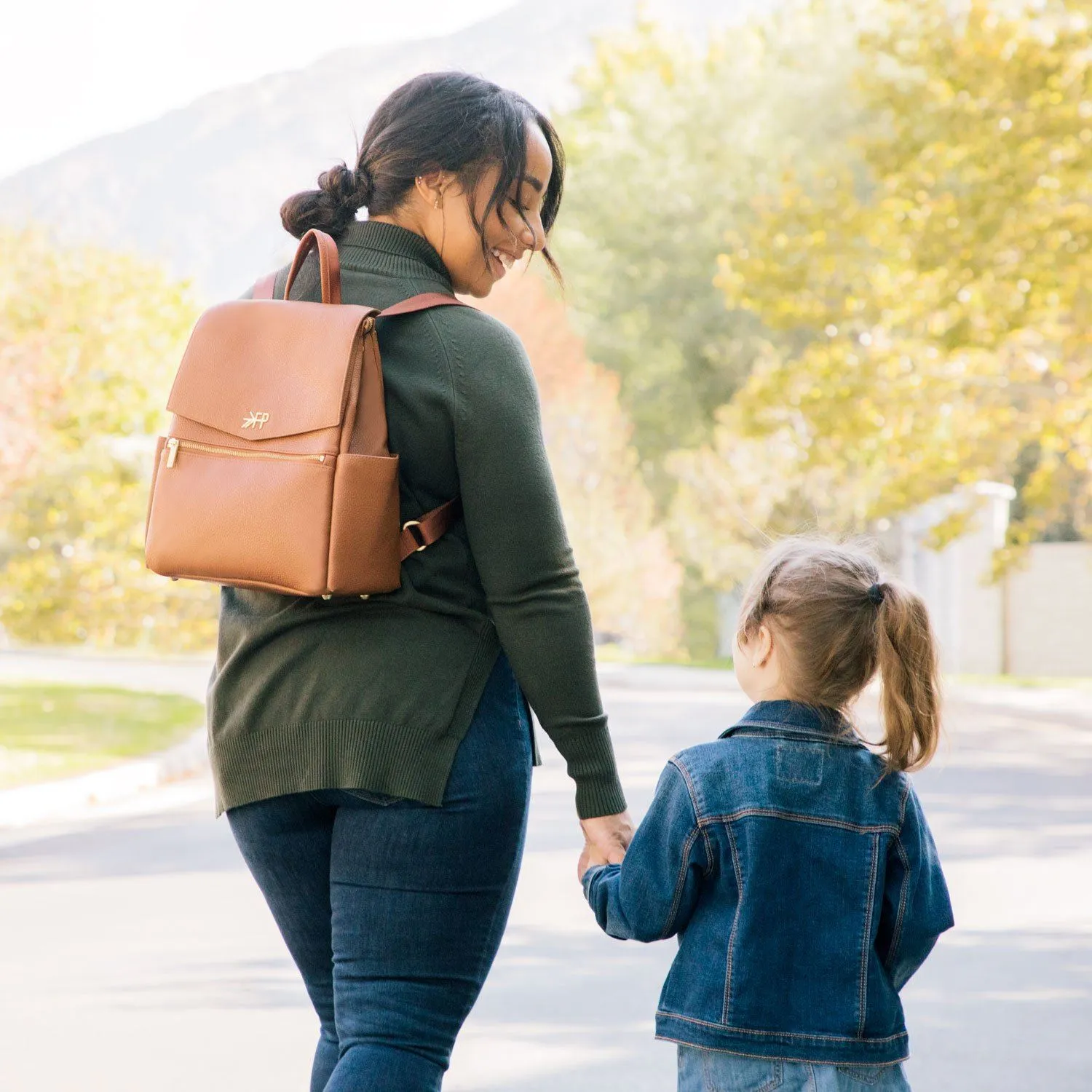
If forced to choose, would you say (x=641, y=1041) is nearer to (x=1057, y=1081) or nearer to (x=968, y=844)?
(x=1057, y=1081)

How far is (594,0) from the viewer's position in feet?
441

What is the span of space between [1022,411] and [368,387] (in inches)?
741

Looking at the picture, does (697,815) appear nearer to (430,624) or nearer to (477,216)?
(430,624)

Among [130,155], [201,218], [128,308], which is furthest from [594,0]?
[128,308]

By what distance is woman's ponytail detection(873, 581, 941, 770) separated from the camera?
7.86 ft

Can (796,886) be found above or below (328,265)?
below

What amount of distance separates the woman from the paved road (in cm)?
88

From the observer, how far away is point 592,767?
2.23 m

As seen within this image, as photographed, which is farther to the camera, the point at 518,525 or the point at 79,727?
the point at 79,727

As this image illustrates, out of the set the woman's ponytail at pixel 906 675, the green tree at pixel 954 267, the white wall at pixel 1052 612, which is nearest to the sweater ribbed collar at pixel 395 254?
the woman's ponytail at pixel 906 675

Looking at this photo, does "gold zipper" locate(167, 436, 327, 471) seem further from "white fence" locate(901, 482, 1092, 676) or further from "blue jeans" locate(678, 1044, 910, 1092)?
"white fence" locate(901, 482, 1092, 676)

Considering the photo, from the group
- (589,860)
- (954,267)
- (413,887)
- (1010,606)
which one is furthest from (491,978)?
(1010,606)

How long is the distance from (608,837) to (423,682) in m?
0.42

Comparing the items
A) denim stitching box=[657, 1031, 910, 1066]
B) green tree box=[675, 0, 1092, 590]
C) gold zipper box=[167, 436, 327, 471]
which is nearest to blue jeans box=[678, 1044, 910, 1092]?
denim stitching box=[657, 1031, 910, 1066]
